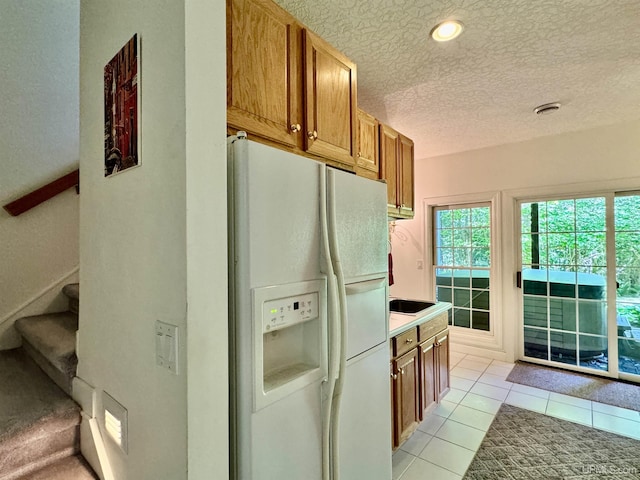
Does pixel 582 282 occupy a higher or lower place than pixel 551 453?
higher

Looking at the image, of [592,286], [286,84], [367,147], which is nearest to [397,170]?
[367,147]

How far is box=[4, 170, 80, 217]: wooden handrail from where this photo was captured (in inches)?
75.4

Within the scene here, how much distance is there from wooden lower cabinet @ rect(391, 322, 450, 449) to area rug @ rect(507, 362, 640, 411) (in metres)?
1.27

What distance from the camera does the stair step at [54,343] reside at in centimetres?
143

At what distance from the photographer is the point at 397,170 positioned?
2645mm

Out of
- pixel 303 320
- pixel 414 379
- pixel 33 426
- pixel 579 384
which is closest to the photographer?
pixel 303 320

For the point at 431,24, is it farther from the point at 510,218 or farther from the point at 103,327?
the point at 510,218

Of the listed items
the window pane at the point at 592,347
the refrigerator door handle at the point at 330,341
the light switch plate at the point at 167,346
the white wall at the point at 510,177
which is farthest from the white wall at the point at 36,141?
the window pane at the point at 592,347

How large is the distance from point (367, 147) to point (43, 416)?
226 centimetres

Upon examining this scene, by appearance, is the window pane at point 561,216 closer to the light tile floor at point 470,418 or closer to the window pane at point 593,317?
the window pane at point 593,317

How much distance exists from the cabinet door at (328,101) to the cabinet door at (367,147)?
1.36 feet

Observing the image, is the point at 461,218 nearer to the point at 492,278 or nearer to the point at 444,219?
the point at 444,219

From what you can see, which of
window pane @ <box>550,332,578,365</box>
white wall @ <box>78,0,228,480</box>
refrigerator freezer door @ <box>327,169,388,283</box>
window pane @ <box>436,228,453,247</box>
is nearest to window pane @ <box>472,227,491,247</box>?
window pane @ <box>436,228,453,247</box>

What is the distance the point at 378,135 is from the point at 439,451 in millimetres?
2376
